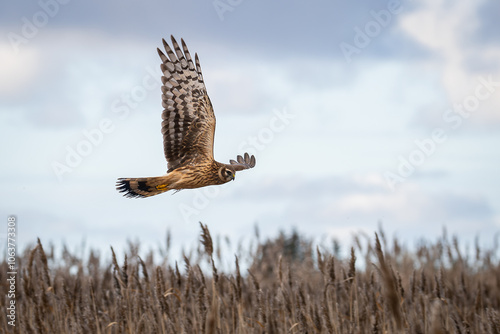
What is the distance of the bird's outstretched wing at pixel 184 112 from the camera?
5.61 meters

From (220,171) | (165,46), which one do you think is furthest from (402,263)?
(165,46)

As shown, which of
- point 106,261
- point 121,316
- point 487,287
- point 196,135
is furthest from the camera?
point 106,261

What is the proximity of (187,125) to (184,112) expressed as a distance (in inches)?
5.4

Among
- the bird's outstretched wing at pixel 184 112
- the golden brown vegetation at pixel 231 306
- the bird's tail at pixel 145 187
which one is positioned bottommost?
the golden brown vegetation at pixel 231 306

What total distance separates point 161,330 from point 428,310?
1.93 meters

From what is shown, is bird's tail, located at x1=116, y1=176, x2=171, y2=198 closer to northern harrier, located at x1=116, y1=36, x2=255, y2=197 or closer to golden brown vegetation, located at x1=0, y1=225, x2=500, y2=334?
northern harrier, located at x1=116, y1=36, x2=255, y2=197

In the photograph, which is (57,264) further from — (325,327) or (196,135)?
(325,327)

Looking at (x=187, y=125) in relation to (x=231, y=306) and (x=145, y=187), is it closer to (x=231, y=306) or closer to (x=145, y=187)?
(x=145, y=187)

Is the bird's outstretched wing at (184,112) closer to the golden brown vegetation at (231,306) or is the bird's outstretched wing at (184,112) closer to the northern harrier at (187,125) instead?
the northern harrier at (187,125)

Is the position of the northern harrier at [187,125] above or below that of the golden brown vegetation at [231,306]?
above

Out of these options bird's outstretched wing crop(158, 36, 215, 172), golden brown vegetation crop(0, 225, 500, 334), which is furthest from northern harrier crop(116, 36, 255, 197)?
golden brown vegetation crop(0, 225, 500, 334)

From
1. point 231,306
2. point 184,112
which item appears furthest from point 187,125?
point 231,306

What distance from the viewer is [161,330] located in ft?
13.1

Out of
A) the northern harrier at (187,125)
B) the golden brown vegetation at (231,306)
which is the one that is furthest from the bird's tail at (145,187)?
the golden brown vegetation at (231,306)
